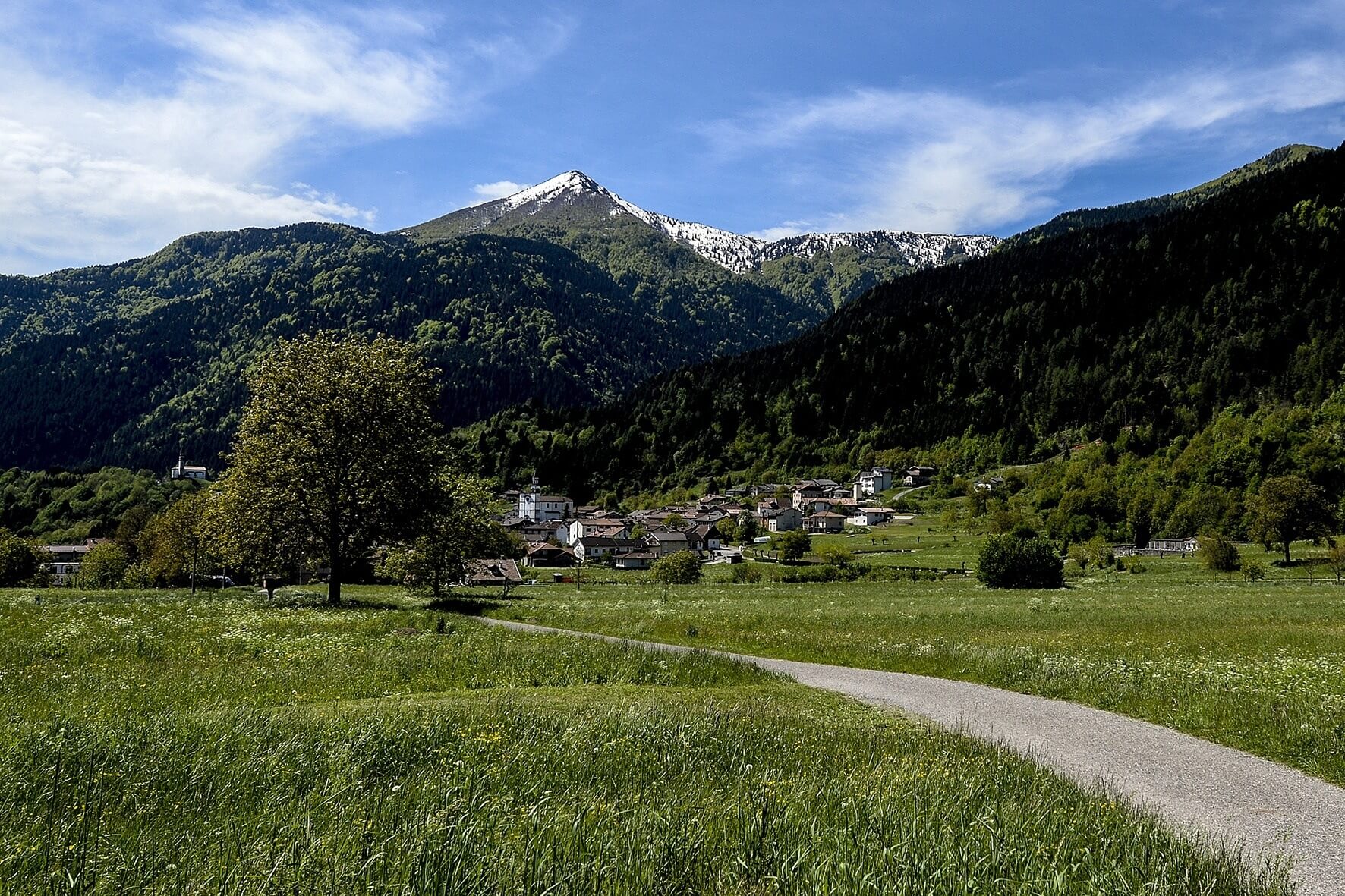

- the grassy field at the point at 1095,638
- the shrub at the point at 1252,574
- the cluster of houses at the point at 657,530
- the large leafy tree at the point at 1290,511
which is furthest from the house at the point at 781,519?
the grassy field at the point at 1095,638

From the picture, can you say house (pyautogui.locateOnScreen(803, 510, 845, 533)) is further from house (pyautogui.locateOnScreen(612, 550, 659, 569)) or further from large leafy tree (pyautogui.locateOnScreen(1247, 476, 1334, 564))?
large leafy tree (pyautogui.locateOnScreen(1247, 476, 1334, 564))

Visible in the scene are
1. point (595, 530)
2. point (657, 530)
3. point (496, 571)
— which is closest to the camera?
point (496, 571)

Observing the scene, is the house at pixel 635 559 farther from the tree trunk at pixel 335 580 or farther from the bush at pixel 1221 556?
A: the tree trunk at pixel 335 580

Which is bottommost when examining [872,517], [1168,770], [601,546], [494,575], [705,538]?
[601,546]

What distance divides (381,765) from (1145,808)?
8617mm

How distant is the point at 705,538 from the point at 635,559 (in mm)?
22170

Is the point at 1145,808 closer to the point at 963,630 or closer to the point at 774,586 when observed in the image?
the point at 963,630

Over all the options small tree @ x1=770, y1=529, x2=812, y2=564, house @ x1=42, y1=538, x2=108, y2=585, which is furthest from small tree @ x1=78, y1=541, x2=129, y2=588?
small tree @ x1=770, y1=529, x2=812, y2=564

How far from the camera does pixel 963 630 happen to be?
3453 centimetres

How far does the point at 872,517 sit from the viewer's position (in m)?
185

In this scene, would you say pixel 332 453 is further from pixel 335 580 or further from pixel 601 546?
pixel 601 546

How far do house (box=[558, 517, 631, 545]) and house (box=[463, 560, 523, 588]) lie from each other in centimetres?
6545

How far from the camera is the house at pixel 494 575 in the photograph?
269 feet

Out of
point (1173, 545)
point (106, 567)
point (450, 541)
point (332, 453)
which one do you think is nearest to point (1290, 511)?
point (1173, 545)
